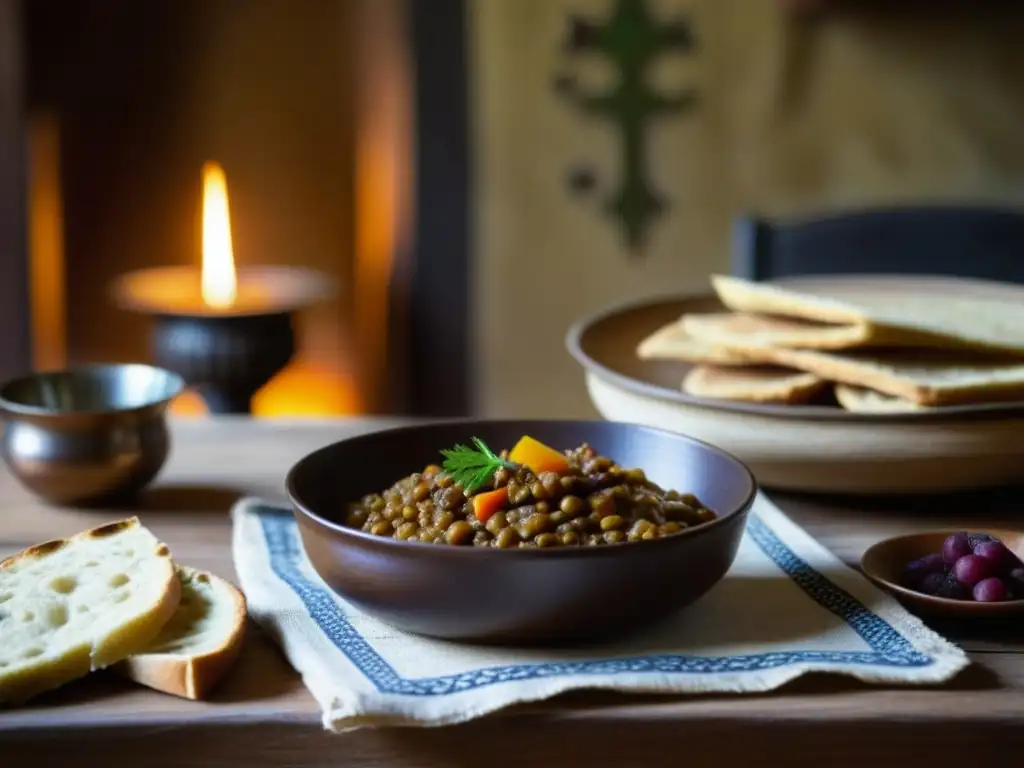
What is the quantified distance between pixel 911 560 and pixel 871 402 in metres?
0.25

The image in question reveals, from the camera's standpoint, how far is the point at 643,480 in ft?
3.34

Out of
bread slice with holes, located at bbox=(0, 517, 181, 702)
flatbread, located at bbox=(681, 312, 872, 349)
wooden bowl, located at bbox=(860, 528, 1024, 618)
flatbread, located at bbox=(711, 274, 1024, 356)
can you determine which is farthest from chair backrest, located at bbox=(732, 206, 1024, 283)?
bread slice with holes, located at bbox=(0, 517, 181, 702)

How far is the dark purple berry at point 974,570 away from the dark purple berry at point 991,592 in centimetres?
1

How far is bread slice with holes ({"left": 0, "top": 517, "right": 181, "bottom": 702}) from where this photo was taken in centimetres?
85

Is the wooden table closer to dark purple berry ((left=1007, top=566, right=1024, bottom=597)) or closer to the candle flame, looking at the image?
dark purple berry ((left=1007, top=566, right=1024, bottom=597))

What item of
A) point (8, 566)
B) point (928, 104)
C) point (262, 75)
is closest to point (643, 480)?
point (8, 566)

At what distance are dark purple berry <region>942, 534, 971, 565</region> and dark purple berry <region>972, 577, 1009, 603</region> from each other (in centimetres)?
4

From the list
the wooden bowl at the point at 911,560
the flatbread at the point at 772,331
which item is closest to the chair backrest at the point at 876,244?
the flatbread at the point at 772,331

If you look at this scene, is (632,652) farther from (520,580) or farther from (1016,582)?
(1016,582)

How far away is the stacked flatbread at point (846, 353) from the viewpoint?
126cm

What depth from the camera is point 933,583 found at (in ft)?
3.23

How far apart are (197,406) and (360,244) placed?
71 centimetres

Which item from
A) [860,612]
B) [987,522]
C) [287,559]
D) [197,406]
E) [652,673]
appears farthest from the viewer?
[197,406]

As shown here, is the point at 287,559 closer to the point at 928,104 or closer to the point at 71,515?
the point at 71,515
